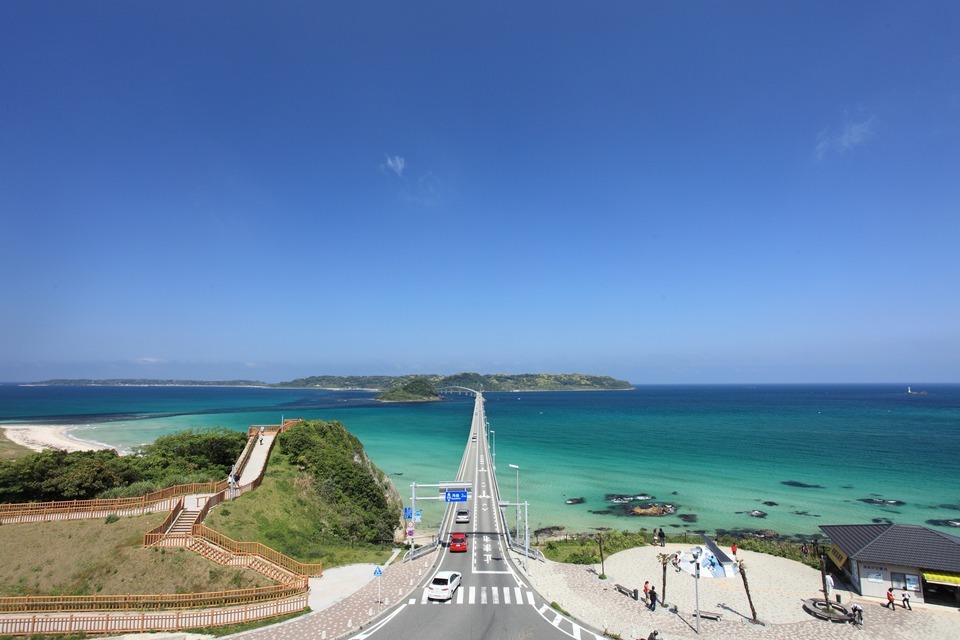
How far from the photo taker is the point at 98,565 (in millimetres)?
20859

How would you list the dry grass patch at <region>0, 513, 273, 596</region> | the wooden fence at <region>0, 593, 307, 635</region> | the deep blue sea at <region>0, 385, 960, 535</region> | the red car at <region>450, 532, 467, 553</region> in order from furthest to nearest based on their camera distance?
1. the deep blue sea at <region>0, 385, 960, 535</region>
2. the red car at <region>450, 532, 467, 553</region>
3. the dry grass patch at <region>0, 513, 273, 596</region>
4. the wooden fence at <region>0, 593, 307, 635</region>

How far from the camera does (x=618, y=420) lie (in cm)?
13525

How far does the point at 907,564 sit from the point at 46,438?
399 ft

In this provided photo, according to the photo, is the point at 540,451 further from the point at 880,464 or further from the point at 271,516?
the point at 271,516

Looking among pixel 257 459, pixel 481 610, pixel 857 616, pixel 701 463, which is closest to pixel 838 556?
pixel 857 616

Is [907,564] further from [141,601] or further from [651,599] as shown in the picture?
[141,601]

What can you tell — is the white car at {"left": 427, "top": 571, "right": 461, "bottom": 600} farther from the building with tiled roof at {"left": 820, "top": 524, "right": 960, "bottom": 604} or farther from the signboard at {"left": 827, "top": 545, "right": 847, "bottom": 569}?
the signboard at {"left": 827, "top": 545, "right": 847, "bottom": 569}

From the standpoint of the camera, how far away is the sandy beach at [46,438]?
76838 mm

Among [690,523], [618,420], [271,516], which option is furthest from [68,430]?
[618,420]

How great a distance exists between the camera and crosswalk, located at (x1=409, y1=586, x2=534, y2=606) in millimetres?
22469

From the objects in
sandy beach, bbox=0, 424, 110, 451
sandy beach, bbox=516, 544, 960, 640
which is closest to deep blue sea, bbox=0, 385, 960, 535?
sandy beach, bbox=0, 424, 110, 451

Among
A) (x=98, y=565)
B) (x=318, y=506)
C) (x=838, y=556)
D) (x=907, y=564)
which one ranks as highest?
(x=98, y=565)

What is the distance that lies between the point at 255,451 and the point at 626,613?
99.3 feet

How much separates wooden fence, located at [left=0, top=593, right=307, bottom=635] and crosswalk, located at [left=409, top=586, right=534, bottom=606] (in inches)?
287
